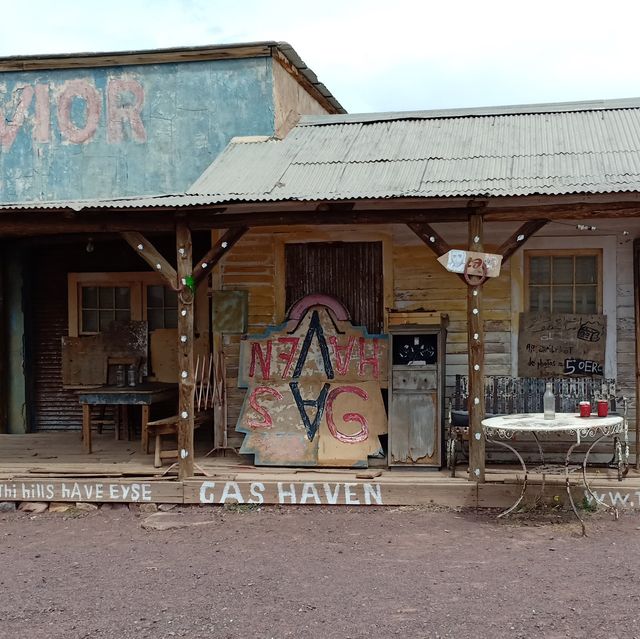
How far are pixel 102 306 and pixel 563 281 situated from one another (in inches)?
249

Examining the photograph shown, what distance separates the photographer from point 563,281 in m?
9.52

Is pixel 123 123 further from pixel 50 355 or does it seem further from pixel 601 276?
pixel 601 276

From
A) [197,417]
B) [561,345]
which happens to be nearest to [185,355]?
[197,417]

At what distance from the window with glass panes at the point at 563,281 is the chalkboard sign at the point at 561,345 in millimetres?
135

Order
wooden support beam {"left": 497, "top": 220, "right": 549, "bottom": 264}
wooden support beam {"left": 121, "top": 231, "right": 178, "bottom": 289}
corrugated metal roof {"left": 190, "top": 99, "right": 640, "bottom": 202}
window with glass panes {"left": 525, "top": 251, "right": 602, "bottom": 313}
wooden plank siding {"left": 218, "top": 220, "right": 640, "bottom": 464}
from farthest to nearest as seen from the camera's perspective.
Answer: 1. window with glass panes {"left": 525, "top": 251, "right": 602, "bottom": 313}
2. wooden plank siding {"left": 218, "top": 220, "right": 640, "bottom": 464}
3. wooden support beam {"left": 121, "top": 231, "right": 178, "bottom": 289}
4. corrugated metal roof {"left": 190, "top": 99, "right": 640, "bottom": 202}
5. wooden support beam {"left": 497, "top": 220, "right": 549, "bottom": 264}

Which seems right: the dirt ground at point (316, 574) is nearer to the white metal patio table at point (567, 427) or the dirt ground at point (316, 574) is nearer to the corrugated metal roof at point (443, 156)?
the white metal patio table at point (567, 427)

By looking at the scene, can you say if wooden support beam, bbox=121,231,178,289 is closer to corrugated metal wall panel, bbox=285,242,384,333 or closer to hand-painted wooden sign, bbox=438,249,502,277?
corrugated metal wall panel, bbox=285,242,384,333

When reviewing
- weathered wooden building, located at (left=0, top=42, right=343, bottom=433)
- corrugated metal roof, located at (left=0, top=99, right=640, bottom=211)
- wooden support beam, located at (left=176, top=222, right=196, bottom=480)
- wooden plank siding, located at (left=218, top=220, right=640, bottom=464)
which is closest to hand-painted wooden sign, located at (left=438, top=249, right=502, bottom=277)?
corrugated metal roof, located at (left=0, top=99, right=640, bottom=211)

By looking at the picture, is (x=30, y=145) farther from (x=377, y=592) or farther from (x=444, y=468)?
(x=377, y=592)

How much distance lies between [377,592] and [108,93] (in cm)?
838

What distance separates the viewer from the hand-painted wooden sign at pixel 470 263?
796 cm

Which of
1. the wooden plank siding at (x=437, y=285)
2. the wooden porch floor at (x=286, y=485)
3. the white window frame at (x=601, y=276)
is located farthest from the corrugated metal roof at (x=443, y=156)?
the wooden porch floor at (x=286, y=485)

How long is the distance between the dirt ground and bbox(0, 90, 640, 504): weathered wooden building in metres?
0.68

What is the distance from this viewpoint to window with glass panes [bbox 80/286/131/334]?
38.9 ft
